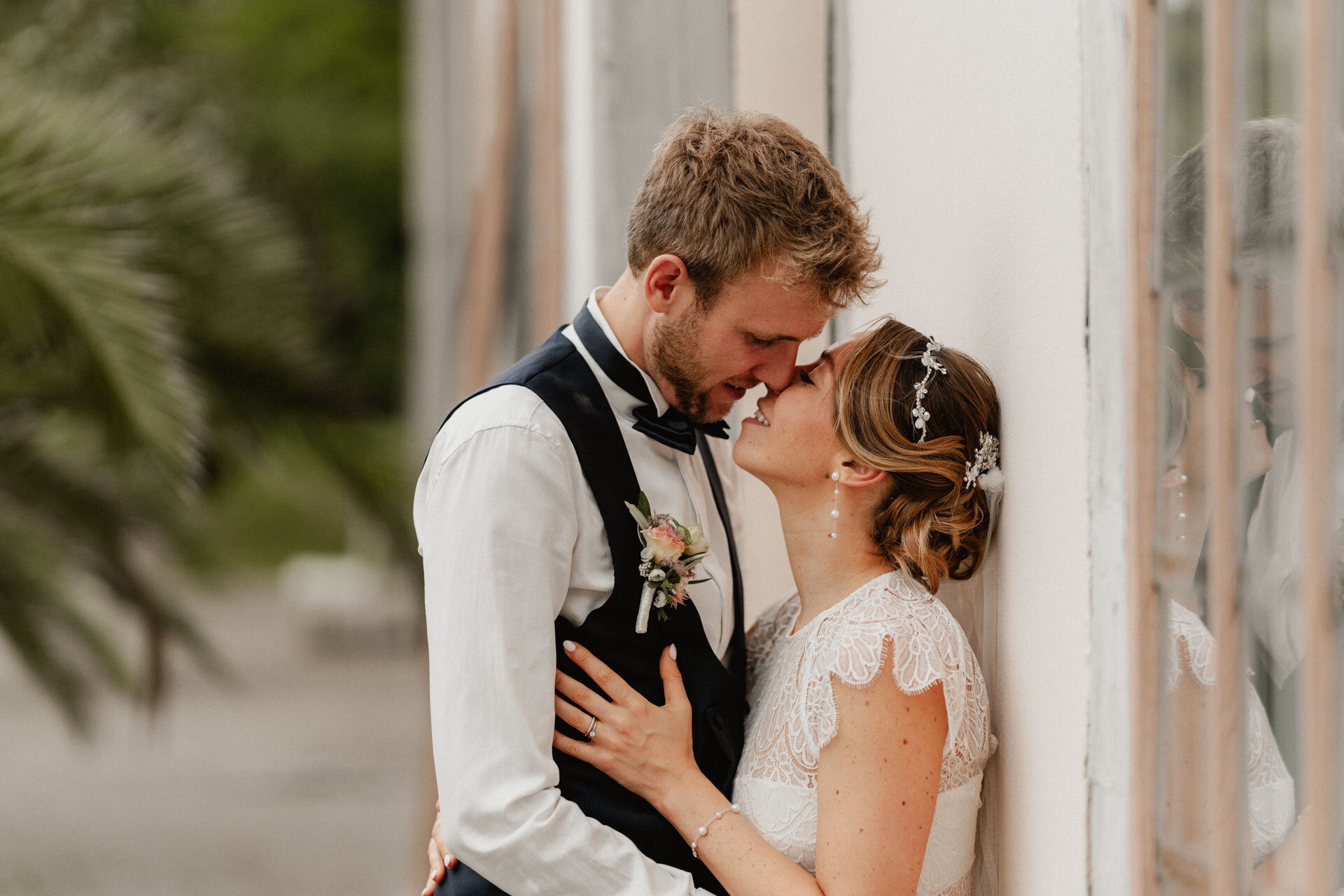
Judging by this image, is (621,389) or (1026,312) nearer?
Result: (1026,312)

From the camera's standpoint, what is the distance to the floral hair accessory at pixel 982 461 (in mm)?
1844

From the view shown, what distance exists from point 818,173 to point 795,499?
49 cm

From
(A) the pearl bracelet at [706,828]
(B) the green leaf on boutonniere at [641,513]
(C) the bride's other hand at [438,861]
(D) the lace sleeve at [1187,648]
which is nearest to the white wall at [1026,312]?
(D) the lace sleeve at [1187,648]

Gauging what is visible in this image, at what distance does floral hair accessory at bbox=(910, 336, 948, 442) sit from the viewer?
181 centimetres

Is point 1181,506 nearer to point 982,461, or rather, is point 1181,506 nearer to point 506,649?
point 982,461

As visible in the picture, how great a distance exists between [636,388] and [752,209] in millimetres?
325

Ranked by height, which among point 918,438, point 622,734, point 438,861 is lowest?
point 438,861

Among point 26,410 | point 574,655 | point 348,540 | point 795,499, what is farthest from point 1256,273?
point 348,540

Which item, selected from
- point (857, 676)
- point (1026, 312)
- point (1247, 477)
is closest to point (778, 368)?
point (1026, 312)

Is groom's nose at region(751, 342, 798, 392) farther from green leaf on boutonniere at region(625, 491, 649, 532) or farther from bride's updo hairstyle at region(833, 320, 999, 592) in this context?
green leaf on boutonniere at region(625, 491, 649, 532)

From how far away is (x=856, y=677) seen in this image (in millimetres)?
1685

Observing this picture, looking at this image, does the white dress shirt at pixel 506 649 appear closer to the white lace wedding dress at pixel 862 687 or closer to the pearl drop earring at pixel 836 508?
the white lace wedding dress at pixel 862 687

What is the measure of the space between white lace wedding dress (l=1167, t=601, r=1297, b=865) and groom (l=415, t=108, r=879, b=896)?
29.5 inches

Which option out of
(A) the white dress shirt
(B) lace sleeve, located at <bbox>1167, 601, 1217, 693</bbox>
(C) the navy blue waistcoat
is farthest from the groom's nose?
(B) lace sleeve, located at <bbox>1167, 601, 1217, 693</bbox>
